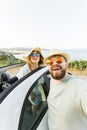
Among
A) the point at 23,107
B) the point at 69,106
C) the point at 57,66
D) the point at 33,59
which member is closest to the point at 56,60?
the point at 57,66

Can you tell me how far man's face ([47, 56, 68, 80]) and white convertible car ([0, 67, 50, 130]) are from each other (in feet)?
0.89

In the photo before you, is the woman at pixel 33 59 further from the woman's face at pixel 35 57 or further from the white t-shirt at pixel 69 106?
the white t-shirt at pixel 69 106

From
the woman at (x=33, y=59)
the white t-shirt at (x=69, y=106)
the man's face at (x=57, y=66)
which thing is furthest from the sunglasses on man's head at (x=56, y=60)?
the woman at (x=33, y=59)

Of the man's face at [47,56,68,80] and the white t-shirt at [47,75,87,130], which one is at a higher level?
the man's face at [47,56,68,80]

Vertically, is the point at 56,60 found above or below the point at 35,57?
above

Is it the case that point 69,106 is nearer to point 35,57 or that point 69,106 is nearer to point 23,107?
point 23,107

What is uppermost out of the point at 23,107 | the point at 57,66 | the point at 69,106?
the point at 57,66

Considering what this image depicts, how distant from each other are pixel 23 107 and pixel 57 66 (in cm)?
75

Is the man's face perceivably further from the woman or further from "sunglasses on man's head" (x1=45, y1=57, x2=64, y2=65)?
the woman

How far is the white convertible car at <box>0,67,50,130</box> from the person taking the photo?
179 centimetres

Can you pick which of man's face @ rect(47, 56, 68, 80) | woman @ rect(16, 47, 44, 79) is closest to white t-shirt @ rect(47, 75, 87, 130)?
man's face @ rect(47, 56, 68, 80)

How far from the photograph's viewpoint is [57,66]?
2.74 m

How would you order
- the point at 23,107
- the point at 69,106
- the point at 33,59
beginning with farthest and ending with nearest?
the point at 33,59
the point at 69,106
the point at 23,107

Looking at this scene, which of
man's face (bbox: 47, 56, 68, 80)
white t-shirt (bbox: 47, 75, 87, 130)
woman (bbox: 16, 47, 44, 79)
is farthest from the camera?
woman (bbox: 16, 47, 44, 79)
